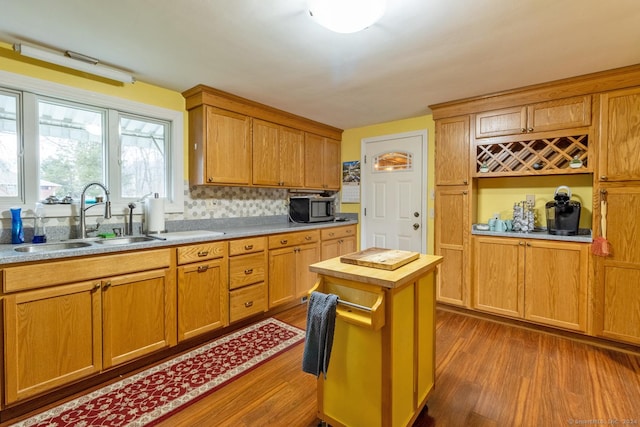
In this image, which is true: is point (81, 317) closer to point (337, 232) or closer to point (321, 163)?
point (337, 232)

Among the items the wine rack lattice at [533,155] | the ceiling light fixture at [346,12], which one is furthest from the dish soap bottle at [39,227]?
the wine rack lattice at [533,155]

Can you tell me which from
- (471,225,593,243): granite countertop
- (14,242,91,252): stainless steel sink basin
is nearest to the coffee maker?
(471,225,593,243): granite countertop

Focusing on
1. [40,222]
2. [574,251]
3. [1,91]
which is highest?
[1,91]

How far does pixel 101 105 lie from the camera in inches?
96.0

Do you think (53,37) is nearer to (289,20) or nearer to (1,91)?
(1,91)

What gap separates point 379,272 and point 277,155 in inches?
93.4

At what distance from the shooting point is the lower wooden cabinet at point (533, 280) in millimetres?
2574

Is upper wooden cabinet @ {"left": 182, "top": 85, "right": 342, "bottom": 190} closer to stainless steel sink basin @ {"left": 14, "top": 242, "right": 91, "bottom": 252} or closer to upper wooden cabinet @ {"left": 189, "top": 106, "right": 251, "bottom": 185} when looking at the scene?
upper wooden cabinet @ {"left": 189, "top": 106, "right": 251, "bottom": 185}

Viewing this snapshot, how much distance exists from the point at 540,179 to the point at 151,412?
3.78m

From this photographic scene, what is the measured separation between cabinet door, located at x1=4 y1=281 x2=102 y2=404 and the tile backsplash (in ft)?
2.14

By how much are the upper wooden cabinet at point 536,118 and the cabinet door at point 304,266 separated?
2134 mm

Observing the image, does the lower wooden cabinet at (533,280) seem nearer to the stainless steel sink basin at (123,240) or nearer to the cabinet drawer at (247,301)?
the cabinet drawer at (247,301)

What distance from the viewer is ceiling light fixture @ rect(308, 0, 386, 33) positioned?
4.88 ft

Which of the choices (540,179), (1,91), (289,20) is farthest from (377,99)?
(1,91)
